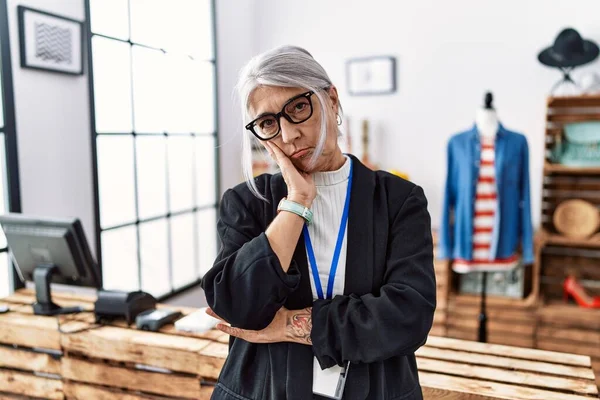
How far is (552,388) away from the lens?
1.56 meters

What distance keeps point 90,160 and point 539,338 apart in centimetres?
307

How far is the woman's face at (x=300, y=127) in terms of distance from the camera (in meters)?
1.09

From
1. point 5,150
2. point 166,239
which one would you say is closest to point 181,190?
point 166,239

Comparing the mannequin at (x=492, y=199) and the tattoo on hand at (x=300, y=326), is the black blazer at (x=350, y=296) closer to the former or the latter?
the tattoo on hand at (x=300, y=326)

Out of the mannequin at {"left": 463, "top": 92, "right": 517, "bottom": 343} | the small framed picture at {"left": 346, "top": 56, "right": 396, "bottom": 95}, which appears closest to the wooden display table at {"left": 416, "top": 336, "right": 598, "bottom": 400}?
the mannequin at {"left": 463, "top": 92, "right": 517, "bottom": 343}

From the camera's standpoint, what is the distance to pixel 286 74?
42.2 inches

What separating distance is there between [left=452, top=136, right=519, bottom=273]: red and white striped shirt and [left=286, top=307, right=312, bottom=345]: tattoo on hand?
97.5 inches

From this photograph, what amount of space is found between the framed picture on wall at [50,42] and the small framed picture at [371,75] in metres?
2.17

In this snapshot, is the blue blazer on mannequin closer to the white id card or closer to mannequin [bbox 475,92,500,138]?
mannequin [bbox 475,92,500,138]

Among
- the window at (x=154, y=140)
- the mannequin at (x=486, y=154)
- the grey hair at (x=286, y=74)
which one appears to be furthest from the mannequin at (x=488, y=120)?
the grey hair at (x=286, y=74)

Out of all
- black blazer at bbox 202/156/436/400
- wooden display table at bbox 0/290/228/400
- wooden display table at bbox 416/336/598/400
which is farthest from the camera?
wooden display table at bbox 0/290/228/400

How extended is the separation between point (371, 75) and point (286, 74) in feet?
10.8

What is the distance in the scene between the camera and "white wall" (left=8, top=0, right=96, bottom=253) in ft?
8.58

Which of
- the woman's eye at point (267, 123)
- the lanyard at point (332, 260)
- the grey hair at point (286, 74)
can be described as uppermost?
the grey hair at point (286, 74)
